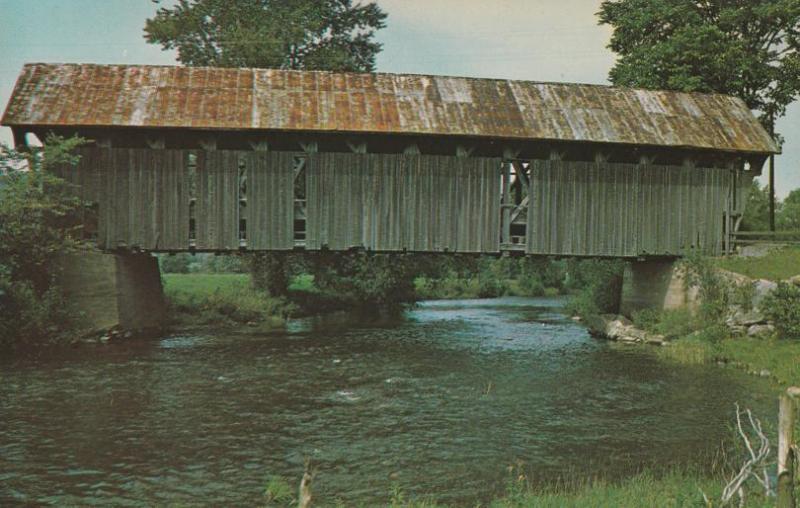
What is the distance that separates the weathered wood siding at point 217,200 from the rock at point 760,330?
14.2m

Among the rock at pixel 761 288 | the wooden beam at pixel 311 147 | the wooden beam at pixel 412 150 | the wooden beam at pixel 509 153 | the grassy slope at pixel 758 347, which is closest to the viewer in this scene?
the grassy slope at pixel 758 347

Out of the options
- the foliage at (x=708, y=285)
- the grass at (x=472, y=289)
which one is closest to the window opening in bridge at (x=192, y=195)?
the foliage at (x=708, y=285)

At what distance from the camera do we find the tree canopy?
26297 millimetres

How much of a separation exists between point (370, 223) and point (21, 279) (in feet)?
31.3

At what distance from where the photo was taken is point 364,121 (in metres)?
20.1

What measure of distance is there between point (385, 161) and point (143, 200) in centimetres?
Result: 709

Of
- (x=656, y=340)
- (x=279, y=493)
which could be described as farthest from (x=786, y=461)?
(x=656, y=340)

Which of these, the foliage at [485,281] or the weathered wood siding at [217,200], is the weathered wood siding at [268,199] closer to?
the weathered wood siding at [217,200]

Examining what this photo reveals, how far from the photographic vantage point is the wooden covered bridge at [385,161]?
20.0m

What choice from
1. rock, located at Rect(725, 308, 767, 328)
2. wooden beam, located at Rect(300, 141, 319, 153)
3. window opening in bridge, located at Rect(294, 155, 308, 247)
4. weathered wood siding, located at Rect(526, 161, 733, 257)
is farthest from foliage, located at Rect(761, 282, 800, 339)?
wooden beam, located at Rect(300, 141, 319, 153)

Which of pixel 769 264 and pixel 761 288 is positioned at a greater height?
pixel 769 264

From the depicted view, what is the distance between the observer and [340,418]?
11555mm

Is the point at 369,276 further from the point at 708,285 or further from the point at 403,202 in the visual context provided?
the point at 708,285

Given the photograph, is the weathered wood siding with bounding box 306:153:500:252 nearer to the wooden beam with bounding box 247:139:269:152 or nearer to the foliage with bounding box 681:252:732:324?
the wooden beam with bounding box 247:139:269:152
